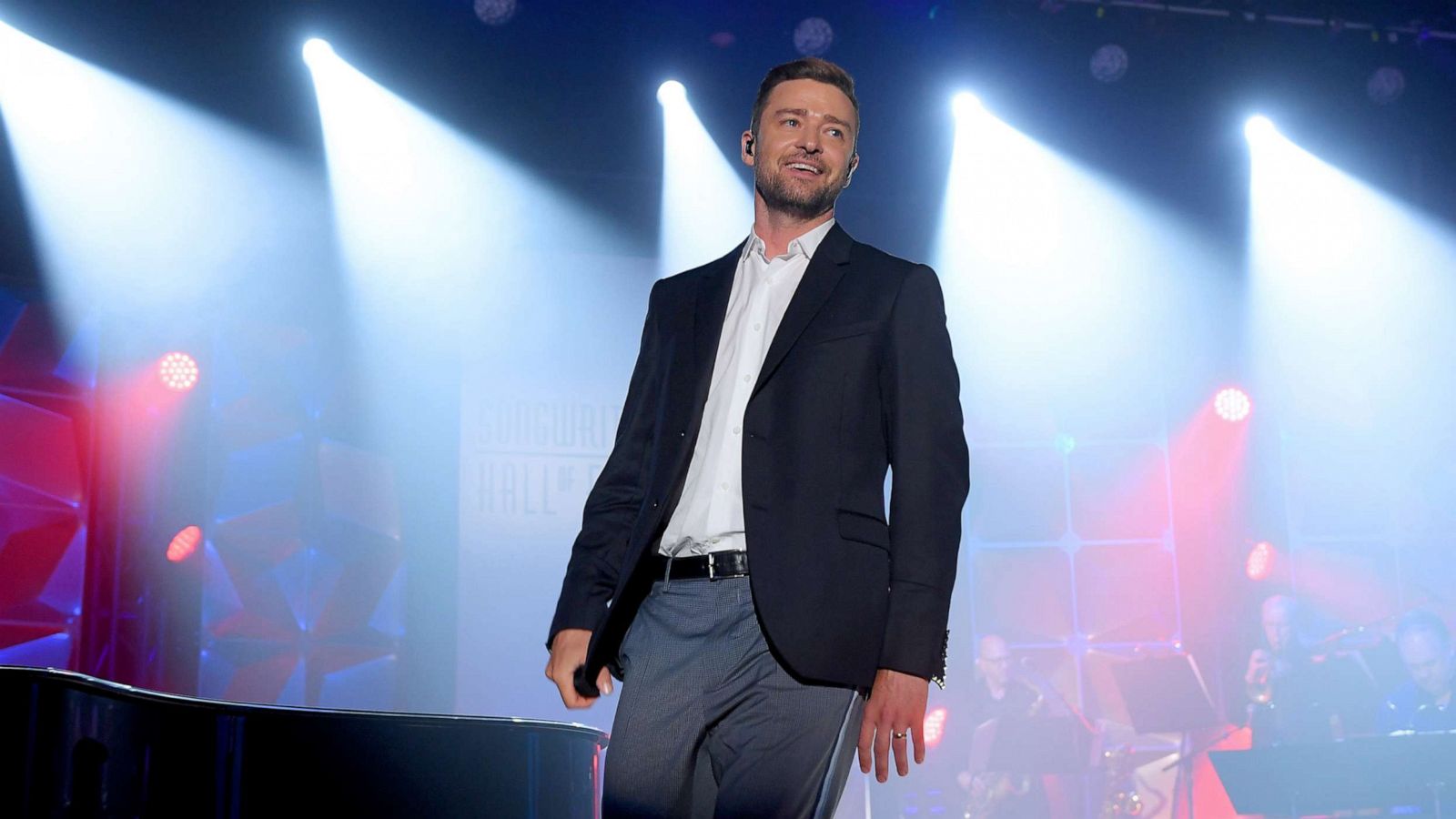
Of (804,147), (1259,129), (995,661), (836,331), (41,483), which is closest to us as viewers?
(836,331)

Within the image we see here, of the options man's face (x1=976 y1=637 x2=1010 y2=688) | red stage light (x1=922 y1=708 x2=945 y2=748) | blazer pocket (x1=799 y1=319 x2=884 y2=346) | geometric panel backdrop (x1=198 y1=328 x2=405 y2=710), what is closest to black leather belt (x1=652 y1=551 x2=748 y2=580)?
blazer pocket (x1=799 y1=319 x2=884 y2=346)

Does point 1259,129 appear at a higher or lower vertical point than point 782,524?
higher

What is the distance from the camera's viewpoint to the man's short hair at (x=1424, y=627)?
655 cm

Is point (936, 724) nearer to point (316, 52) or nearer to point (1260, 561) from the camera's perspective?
point (1260, 561)

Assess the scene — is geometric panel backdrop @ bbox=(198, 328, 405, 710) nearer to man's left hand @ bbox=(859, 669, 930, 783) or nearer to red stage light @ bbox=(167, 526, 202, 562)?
red stage light @ bbox=(167, 526, 202, 562)

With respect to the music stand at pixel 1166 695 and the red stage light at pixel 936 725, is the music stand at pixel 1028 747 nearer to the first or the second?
the red stage light at pixel 936 725

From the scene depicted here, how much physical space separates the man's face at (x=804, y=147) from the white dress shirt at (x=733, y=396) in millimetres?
59

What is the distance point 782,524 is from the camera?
173 centimetres

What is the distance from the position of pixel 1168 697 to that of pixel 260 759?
542cm

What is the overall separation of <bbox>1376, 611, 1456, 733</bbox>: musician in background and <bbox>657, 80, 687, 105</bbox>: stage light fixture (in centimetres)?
449

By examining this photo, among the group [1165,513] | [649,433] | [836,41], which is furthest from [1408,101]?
[649,433]

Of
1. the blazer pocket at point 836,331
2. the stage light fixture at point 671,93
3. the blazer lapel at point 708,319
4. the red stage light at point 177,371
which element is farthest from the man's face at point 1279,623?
the blazer pocket at point 836,331

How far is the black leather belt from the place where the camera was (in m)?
1.74

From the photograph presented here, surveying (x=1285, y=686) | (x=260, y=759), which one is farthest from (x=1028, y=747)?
(x=260, y=759)
